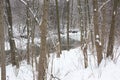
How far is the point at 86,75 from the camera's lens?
9.85 meters

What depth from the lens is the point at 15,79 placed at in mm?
13984

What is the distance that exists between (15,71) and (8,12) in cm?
317

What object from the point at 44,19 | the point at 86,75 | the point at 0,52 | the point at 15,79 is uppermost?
the point at 44,19

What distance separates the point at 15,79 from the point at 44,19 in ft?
21.5

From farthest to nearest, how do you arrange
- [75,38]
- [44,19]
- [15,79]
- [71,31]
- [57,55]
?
[71,31] → [75,38] → [57,55] → [15,79] → [44,19]

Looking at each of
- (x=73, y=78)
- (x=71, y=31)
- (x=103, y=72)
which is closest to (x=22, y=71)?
(x=73, y=78)

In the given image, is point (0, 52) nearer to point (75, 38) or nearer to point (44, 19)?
point (44, 19)

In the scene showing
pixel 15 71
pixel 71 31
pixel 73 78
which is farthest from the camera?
pixel 71 31

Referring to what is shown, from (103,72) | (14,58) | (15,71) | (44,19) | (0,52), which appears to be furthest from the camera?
(14,58)

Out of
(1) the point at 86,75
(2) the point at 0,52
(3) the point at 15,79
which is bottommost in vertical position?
(3) the point at 15,79

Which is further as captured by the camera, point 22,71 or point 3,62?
point 22,71

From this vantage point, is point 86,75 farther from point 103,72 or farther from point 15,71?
point 15,71

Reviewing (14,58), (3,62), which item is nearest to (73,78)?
(3,62)

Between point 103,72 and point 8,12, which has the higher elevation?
point 8,12
